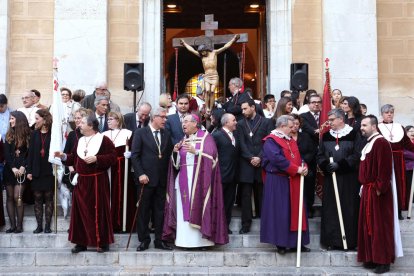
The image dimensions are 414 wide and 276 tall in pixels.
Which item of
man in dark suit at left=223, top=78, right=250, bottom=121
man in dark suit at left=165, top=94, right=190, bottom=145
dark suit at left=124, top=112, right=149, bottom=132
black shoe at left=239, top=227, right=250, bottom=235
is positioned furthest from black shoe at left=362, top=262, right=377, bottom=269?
dark suit at left=124, top=112, right=149, bottom=132

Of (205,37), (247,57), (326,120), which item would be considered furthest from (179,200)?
(247,57)

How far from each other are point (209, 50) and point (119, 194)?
4177mm

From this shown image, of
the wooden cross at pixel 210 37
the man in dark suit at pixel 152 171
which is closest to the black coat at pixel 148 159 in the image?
the man in dark suit at pixel 152 171

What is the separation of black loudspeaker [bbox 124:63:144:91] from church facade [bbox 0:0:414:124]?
910 mm

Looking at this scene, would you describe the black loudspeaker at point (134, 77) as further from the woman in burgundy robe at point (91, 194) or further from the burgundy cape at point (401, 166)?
the burgundy cape at point (401, 166)

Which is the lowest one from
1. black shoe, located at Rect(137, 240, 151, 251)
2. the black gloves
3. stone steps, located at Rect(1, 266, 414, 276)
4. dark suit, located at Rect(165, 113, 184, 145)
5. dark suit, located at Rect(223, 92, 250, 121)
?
stone steps, located at Rect(1, 266, 414, 276)

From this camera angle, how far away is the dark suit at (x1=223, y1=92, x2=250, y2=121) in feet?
33.9

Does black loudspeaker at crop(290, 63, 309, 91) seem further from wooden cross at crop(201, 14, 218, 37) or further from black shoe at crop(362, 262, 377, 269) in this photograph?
black shoe at crop(362, 262, 377, 269)

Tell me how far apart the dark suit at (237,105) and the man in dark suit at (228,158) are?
2.92 ft

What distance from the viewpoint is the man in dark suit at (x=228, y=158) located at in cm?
926

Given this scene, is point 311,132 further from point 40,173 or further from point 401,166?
point 40,173

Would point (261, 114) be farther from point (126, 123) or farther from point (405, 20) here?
point (405, 20)

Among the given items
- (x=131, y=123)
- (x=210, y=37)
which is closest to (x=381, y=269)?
(x=131, y=123)

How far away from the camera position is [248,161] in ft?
30.8
